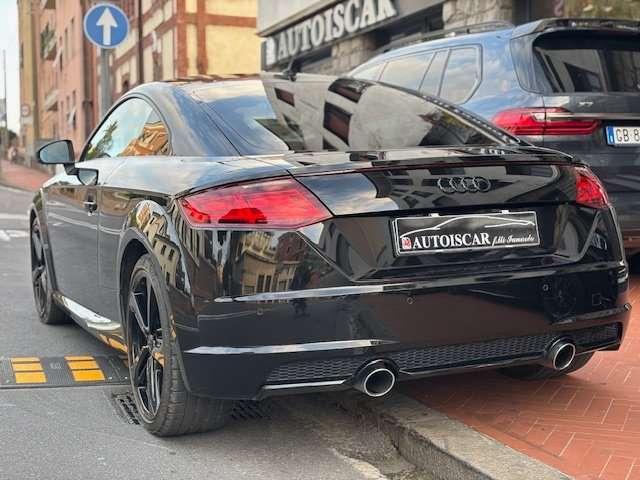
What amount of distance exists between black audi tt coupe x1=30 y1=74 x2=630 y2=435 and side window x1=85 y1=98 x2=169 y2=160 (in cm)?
10

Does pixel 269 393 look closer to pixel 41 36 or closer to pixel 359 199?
pixel 359 199

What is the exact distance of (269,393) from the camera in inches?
120

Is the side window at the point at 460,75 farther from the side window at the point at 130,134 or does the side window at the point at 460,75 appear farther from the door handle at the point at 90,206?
the door handle at the point at 90,206

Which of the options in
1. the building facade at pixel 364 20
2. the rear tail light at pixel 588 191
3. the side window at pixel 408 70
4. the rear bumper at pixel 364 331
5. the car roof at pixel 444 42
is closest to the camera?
the rear bumper at pixel 364 331

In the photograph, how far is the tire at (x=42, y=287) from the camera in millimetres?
5727

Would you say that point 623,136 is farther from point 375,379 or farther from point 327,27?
point 327,27

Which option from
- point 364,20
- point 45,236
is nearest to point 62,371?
point 45,236

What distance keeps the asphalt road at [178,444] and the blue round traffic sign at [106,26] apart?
23.7ft

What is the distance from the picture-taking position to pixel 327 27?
56.8 feet

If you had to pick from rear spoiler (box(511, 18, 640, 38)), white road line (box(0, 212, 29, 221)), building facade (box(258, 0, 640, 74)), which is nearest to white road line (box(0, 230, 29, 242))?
white road line (box(0, 212, 29, 221))

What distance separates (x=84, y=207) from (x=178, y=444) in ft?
5.16

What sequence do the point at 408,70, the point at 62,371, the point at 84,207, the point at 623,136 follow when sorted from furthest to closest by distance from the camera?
1. the point at 408,70
2. the point at 623,136
3. the point at 62,371
4. the point at 84,207

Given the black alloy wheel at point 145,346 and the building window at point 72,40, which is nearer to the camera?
the black alloy wheel at point 145,346

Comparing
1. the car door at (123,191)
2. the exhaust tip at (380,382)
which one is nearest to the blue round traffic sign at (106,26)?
the car door at (123,191)
